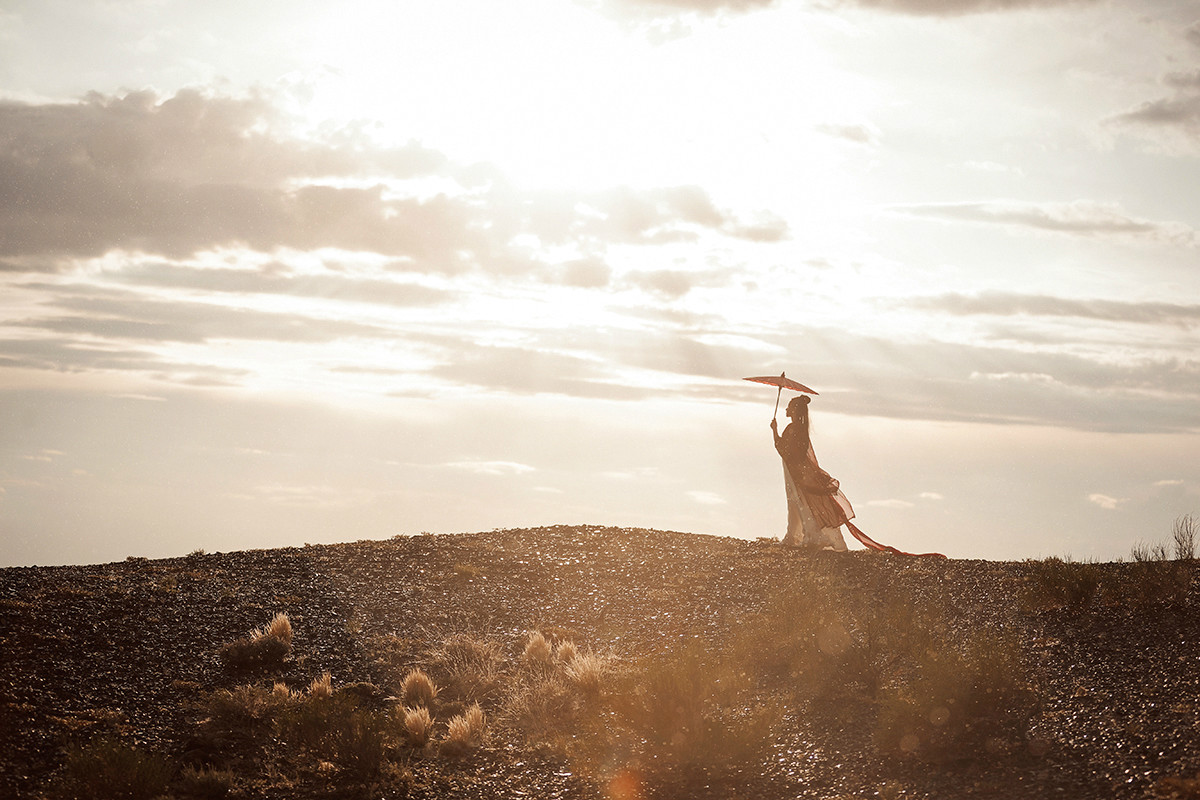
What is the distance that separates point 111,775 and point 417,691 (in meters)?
4.40

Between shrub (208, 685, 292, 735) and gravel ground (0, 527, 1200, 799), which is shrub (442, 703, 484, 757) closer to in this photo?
gravel ground (0, 527, 1200, 799)

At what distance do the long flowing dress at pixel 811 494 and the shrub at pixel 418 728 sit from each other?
10.7 meters

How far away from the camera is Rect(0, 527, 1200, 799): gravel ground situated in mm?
10523

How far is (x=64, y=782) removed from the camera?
33.9ft

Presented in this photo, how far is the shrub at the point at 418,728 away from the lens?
1240 cm

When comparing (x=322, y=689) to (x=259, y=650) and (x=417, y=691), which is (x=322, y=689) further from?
(x=259, y=650)

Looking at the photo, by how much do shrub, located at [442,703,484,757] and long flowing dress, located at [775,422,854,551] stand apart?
10164 mm

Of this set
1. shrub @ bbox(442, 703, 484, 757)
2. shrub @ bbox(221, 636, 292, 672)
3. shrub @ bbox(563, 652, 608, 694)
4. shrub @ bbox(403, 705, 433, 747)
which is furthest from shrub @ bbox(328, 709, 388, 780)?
shrub @ bbox(563, 652, 608, 694)

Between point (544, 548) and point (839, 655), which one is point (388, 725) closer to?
point (839, 655)

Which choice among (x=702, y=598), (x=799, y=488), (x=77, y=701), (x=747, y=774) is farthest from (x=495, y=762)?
(x=799, y=488)

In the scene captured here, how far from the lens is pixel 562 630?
1672 cm

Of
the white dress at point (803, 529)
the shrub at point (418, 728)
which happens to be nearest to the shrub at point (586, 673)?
the shrub at point (418, 728)

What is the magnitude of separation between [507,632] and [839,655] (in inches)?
234

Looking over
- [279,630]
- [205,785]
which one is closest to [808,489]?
[279,630]
